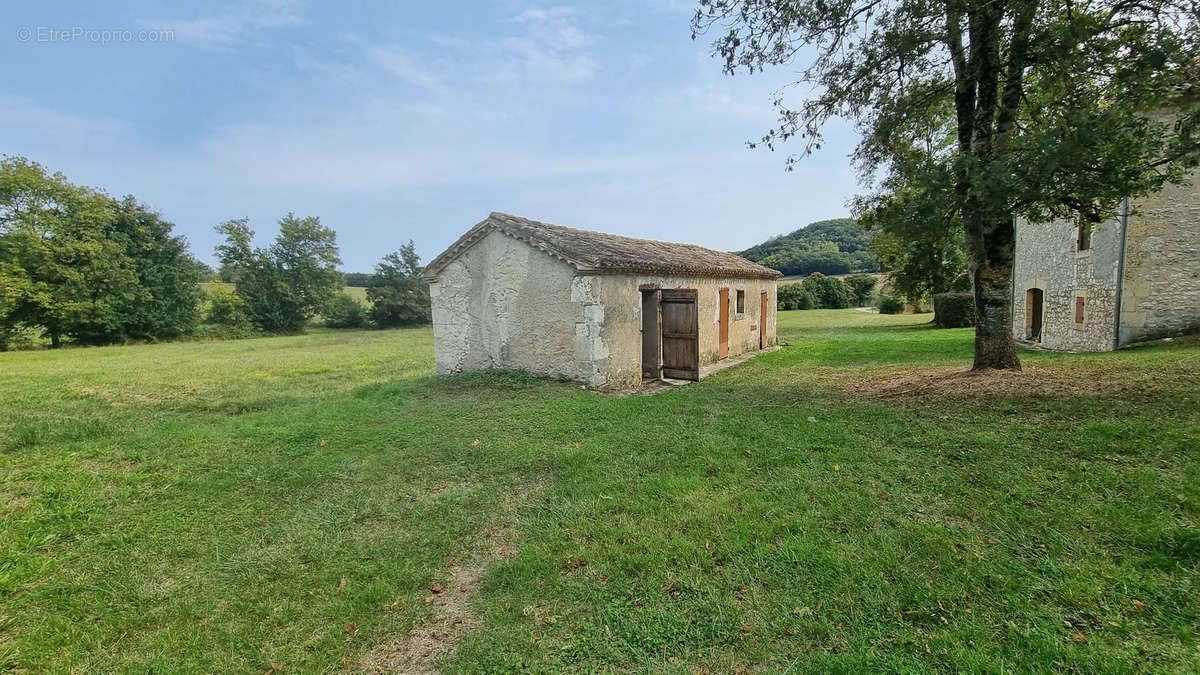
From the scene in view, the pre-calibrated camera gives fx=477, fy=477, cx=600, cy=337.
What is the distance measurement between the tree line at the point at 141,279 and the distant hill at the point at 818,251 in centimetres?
4392

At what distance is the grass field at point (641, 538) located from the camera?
2.67 meters

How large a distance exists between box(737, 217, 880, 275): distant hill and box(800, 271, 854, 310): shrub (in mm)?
10399

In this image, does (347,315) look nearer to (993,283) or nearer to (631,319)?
(631,319)

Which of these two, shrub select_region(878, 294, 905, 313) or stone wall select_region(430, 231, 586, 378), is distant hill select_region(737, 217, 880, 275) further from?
stone wall select_region(430, 231, 586, 378)

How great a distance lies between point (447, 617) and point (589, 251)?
26.3ft

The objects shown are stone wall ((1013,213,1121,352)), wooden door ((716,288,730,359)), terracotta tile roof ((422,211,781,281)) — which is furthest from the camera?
wooden door ((716,288,730,359))

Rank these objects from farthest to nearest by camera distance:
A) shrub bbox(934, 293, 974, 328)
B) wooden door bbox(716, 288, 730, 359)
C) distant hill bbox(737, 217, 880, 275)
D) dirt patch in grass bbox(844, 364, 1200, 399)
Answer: distant hill bbox(737, 217, 880, 275)
shrub bbox(934, 293, 974, 328)
wooden door bbox(716, 288, 730, 359)
dirt patch in grass bbox(844, 364, 1200, 399)

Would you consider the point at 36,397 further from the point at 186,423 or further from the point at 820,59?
the point at 820,59


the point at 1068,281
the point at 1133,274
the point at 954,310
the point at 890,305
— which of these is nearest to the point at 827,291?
the point at 890,305

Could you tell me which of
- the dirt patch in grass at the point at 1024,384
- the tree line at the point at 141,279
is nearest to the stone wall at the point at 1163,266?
the dirt patch in grass at the point at 1024,384

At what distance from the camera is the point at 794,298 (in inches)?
1708

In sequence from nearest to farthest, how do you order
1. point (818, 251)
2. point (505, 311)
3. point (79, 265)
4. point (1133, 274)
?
point (1133, 274) < point (505, 311) < point (79, 265) < point (818, 251)

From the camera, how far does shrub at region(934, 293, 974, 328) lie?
71.9 ft

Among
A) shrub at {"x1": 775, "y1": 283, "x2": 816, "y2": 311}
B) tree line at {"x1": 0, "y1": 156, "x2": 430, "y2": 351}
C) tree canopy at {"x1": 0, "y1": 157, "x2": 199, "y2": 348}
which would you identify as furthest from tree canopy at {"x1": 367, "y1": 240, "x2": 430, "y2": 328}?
shrub at {"x1": 775, "y1": 283, "x2": 816, "y2": 311}
